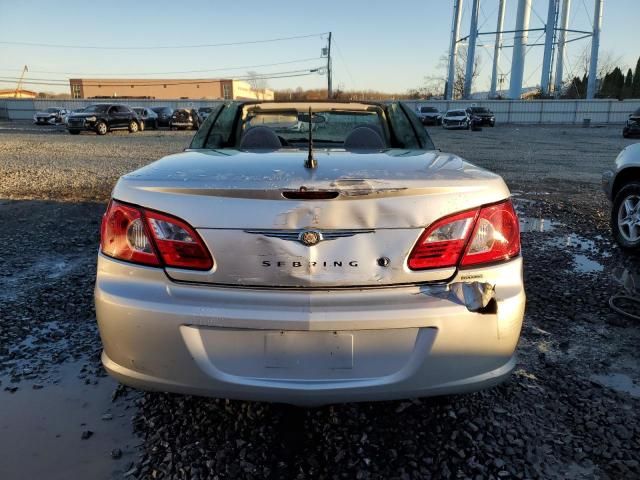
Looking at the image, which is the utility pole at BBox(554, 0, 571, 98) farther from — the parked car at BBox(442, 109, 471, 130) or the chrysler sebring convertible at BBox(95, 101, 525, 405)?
the chrysler sebring convertible at BBox(95, 101, 525, 405)

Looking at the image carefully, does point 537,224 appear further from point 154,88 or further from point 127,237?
point 154,88

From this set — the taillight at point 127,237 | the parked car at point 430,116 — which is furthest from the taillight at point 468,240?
the parked car at point 430,116

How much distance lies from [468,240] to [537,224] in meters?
4.86

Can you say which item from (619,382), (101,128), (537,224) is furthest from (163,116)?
(619,382)

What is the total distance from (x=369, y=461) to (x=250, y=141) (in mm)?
1963

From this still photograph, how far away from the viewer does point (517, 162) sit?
1367 centimetres

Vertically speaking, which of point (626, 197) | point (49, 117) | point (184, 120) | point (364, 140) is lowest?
point (626, 197)

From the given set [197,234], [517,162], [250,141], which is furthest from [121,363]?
[517,162]

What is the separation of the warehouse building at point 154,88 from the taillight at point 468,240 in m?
90.0

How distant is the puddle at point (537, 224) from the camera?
6059 mm

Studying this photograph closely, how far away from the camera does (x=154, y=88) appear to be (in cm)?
9100

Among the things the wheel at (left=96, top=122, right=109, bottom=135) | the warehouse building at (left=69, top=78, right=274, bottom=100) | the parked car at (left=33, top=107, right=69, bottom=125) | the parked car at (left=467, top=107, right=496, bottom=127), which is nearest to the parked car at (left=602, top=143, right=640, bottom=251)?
the wheel at (left=96, top=122, right=109, bottom=135)

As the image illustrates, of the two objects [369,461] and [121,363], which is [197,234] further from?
[369,461]

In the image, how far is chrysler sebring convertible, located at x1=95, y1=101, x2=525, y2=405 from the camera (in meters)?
1.84
